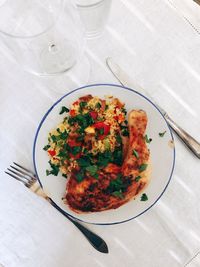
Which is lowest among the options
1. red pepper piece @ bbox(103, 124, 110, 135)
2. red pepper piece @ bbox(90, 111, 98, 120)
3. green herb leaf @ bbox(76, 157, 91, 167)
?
green herb leaf @ bbox(76, 157, 91, 167)

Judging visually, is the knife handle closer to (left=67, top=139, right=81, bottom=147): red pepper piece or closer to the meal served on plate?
the meal served on plate

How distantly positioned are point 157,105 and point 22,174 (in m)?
0.31

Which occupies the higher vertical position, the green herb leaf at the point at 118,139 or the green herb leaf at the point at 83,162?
the green herb leaf at the point at 118,139

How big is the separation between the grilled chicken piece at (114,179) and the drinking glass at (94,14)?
205mm

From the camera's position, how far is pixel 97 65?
37.3 inches

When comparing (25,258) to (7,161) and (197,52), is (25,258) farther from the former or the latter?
(197,52)

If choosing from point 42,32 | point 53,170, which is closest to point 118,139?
point 53,170

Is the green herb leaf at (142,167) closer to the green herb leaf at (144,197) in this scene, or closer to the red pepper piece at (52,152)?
the green herb leaf at (144,197)

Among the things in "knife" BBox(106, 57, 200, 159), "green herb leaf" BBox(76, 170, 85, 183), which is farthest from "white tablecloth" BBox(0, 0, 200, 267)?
"green herb leaf" BBox(76, 170, 85, 183)

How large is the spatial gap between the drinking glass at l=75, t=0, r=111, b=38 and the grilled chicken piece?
205 millimetres

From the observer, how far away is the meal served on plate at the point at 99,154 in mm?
850

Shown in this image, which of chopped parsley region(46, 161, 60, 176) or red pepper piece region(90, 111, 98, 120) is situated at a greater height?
red pepper piece region(90, 111, 98, 120)

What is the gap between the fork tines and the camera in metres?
0.91

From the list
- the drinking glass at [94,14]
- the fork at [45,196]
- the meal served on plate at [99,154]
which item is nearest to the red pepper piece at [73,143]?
the meal served on plate at [99,154]
